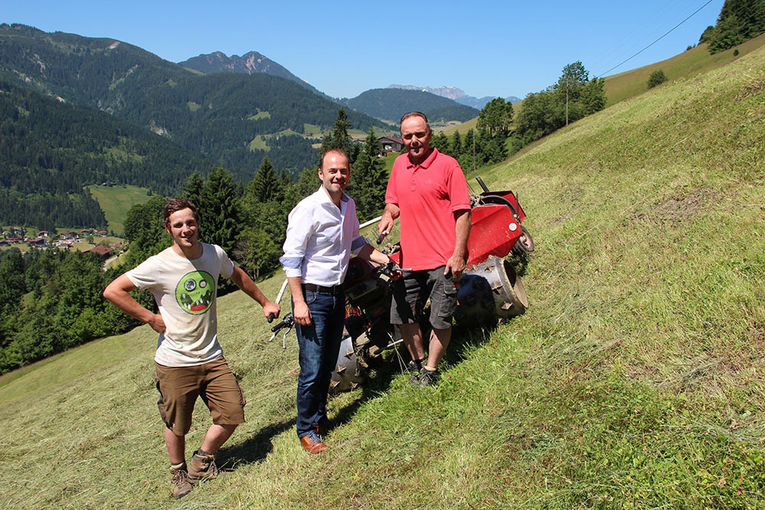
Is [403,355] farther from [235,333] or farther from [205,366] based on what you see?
[235,333]

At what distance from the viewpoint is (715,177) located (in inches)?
241

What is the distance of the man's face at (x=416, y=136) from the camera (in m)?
3.87

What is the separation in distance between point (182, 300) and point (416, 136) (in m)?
2.43

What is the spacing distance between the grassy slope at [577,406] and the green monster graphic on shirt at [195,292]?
1.57m

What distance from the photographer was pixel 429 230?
13.1 ft

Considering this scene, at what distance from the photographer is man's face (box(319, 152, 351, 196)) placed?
375 cm

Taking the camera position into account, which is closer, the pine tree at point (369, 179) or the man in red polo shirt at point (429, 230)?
the man in red polo shirt at point (429, 230)

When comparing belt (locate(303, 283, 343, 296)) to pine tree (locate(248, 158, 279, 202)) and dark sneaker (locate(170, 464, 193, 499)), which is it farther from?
pine tree (locate(248, 158, 279, 202))

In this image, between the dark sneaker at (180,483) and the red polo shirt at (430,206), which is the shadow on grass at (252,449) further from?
the red polo shirt at (430,206)

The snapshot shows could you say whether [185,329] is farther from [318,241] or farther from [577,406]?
[577,406]

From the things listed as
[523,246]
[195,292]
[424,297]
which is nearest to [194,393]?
[195,292]

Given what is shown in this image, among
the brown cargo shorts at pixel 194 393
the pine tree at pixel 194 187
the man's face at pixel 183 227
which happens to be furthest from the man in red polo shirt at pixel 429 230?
the pine tree at pixel 194 187

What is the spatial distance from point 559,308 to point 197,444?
4449 mm

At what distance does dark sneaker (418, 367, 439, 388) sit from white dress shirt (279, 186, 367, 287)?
4.05 feet
